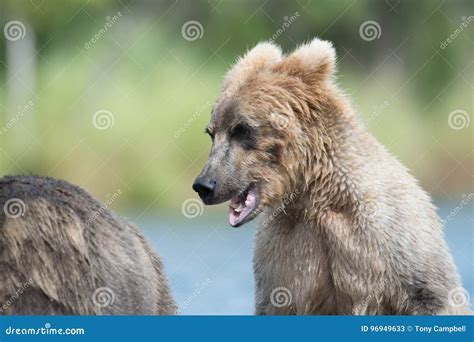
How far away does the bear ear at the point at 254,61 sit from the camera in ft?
27.9

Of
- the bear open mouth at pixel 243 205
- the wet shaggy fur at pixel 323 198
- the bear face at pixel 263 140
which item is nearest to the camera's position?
the wet shaggy fur at pixel 323 198

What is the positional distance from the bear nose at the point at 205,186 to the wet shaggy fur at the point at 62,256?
2.94 feet

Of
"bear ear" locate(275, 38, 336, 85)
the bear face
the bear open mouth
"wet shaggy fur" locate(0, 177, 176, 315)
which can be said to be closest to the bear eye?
the bear face

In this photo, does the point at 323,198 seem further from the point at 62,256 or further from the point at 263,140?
the point at 62,256

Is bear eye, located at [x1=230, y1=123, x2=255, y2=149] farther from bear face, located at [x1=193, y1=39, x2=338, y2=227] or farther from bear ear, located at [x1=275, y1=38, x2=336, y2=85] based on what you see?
bear ear, located at [x1=275, y1=38, x2=336, y2=85]

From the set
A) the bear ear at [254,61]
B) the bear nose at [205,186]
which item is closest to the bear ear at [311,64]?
the bear ear at [254,61]

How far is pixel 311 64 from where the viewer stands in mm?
8406

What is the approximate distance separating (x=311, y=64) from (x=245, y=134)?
2.51ft

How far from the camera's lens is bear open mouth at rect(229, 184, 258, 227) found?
833 cm

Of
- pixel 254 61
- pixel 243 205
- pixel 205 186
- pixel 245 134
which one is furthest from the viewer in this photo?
pixel 254 61

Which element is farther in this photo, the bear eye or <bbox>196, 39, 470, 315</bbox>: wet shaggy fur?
the bear eye

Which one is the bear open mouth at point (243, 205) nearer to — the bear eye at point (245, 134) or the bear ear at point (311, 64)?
the bear eye at point (245, 134)

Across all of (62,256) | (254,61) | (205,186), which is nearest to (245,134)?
(205,186)

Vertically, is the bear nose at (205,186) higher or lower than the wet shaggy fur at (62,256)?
higher
